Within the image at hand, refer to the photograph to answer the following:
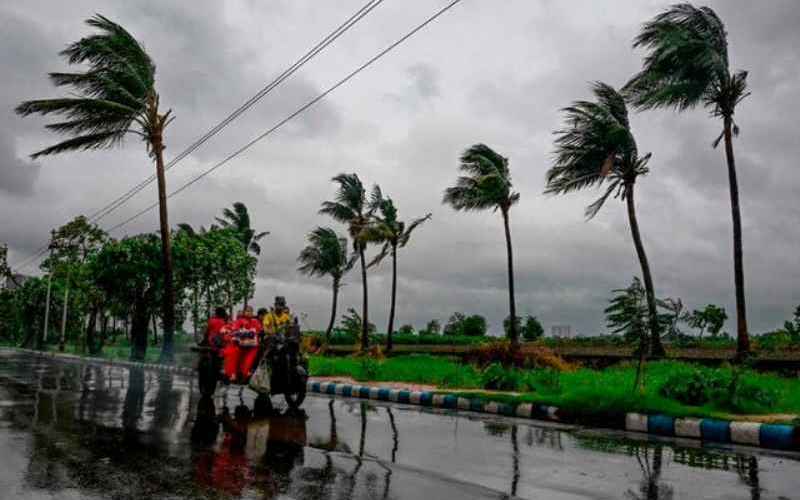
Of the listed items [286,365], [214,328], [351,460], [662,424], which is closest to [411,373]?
[214,328]

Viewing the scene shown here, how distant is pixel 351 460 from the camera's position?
5.88m

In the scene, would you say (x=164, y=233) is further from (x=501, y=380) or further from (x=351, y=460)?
(x=351, y=460)

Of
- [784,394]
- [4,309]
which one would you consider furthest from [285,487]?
[4,309]

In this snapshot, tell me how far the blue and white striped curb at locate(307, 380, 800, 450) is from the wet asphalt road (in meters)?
0.60

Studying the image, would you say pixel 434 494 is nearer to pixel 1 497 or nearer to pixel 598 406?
pixel 1 497

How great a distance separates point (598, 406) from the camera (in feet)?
31.7

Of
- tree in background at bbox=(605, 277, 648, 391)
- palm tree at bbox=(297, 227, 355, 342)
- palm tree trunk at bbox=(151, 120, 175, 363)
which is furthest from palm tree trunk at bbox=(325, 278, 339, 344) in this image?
tree in background at bbox=(605, 277, 648, 391)

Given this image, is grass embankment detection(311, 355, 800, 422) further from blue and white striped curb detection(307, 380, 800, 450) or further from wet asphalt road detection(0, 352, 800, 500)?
wet asphalt road detection(0, 352, 800, 500)

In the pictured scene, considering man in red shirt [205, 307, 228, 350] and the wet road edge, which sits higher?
man in red shirt [205, 307, 228, 350]

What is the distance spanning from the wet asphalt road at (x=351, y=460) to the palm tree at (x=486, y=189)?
18339 millimetres

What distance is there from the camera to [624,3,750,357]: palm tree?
18797 mm

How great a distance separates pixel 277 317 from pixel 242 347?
37.6 inches

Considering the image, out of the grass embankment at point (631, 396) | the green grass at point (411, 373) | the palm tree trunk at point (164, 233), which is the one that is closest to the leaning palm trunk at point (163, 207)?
the palm tree trunk at point (164, 233)

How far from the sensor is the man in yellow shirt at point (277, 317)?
11.2 meters
